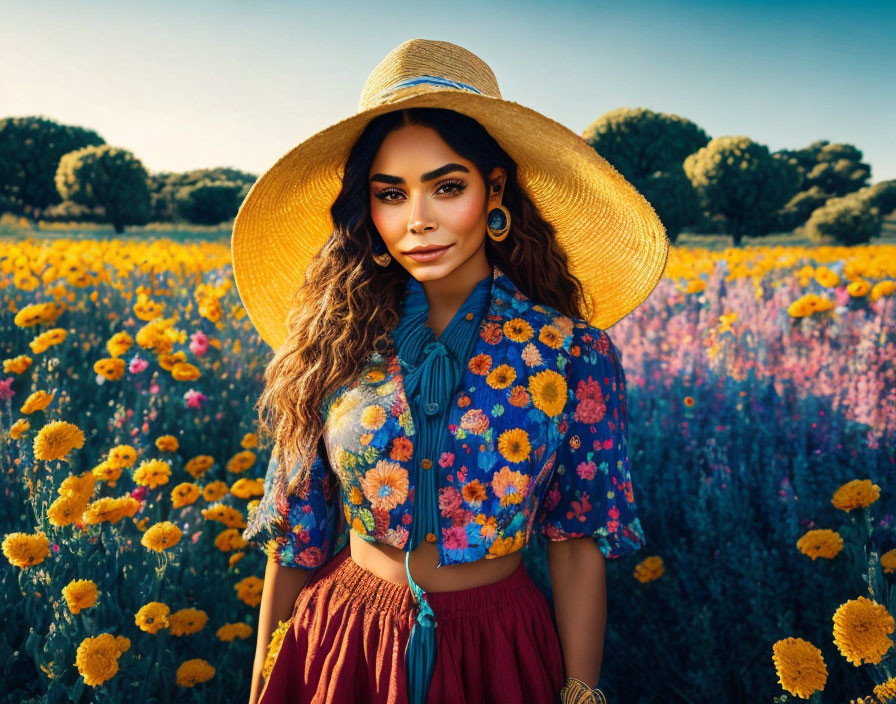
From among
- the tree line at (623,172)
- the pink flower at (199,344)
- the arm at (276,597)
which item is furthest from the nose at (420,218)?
the tree line at (623,172)

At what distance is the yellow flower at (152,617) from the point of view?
1925mm

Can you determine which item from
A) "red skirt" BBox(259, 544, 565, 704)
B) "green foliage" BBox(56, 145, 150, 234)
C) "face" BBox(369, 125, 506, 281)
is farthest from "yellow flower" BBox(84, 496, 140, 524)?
"green foliage" BBox(56, 145, 150, 234)

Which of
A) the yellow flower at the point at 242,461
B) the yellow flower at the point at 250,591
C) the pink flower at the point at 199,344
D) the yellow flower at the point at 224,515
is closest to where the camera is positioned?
the yellow flower at the point at 250,591

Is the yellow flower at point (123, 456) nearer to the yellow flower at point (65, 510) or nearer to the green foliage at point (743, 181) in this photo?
the yellow flower at point (65, 510)

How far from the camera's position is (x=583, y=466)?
4.48 ft

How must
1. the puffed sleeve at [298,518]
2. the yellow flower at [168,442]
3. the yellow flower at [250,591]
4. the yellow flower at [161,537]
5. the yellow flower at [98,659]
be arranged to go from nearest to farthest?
the puffed sleeve at [298,518] < the yellow flower at [98,659] < the yellow flower at [161,537] < the yellow flower at [250,591] < the yellow flower at [168,442]

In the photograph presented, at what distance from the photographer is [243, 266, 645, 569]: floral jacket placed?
1.30 meters

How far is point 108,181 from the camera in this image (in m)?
36.3

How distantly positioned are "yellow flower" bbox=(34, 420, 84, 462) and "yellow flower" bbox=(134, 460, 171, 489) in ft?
0.89

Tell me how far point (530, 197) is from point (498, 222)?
0.23 m

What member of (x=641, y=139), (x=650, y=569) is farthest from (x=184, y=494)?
(x=641, y=139)

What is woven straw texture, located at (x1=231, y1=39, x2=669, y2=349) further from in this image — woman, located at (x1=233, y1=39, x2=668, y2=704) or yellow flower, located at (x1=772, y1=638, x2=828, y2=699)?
yellow flower, located at (x1=772, y1=638, x2=828, y2=699)

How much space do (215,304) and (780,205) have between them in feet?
112

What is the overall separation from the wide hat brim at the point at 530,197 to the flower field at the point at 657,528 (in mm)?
875
